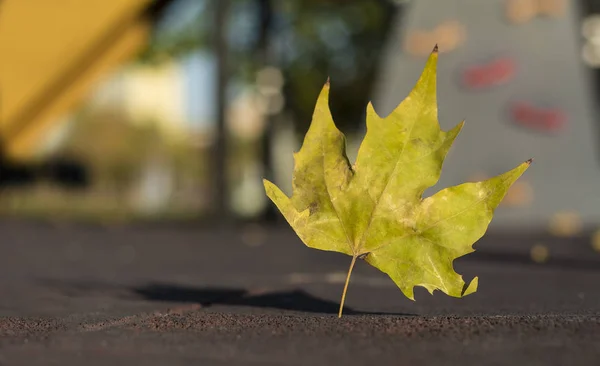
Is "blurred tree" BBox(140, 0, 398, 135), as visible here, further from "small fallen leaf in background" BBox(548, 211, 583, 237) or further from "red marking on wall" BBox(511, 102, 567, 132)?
"small fallen leaf in background" BBox(548, 211, 583, 237)

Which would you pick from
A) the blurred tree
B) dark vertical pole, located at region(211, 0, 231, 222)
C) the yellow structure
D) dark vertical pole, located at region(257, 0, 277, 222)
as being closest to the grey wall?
dark vertical pole, located at region(257, 0, 277, 222)

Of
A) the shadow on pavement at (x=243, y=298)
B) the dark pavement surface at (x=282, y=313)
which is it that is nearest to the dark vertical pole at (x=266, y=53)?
the dark pavement surface at (x=282, y=313)

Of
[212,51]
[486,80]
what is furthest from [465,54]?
[212,51]

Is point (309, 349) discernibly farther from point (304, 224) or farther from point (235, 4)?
point (235, 4)

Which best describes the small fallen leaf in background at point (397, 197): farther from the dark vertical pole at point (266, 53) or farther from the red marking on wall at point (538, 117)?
the dark vertical pole at point (266, 53)

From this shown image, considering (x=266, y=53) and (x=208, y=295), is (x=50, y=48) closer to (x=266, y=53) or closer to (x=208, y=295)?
(x=266, y=53)
